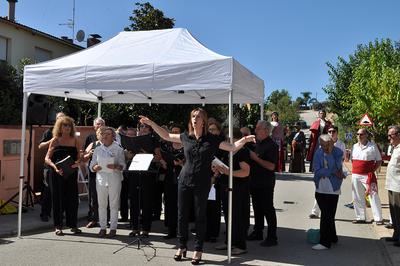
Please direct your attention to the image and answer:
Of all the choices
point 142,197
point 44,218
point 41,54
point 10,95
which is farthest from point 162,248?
point 41,54

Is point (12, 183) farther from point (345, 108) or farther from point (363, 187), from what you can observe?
point (345, 108)

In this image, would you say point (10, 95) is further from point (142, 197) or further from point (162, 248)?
point (162, 248)

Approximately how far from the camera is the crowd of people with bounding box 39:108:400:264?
21.0ft

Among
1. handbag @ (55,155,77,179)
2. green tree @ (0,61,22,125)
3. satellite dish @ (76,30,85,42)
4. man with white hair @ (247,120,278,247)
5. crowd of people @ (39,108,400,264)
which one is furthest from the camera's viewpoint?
satellite dish @ (76,30,85,42)

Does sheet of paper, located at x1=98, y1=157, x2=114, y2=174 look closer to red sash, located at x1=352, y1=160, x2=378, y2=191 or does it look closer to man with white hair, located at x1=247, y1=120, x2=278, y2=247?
man with white hair, located at x1=247, y1=120, x2=278, y2=247

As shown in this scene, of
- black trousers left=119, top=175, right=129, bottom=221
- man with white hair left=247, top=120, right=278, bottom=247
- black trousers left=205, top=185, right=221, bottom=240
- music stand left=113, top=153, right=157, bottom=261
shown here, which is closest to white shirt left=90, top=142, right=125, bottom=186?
music stand left=113, top=153, right=157, bottom=261

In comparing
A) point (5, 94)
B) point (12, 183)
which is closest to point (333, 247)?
point (12, 183)

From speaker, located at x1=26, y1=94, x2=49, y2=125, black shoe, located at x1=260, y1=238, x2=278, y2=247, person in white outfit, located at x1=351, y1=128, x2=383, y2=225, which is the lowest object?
black shoe, located at x1=260, y1=238, x2=278, y2=247

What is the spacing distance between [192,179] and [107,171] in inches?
80.9

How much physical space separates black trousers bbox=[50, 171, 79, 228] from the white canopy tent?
0.55 m

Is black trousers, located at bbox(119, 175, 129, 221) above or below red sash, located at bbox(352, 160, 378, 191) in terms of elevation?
below

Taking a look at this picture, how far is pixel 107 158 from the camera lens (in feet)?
25.5

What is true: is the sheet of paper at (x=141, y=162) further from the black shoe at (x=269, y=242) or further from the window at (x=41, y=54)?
the window at (x=41, y=54)

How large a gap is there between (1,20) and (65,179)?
15.0 m
